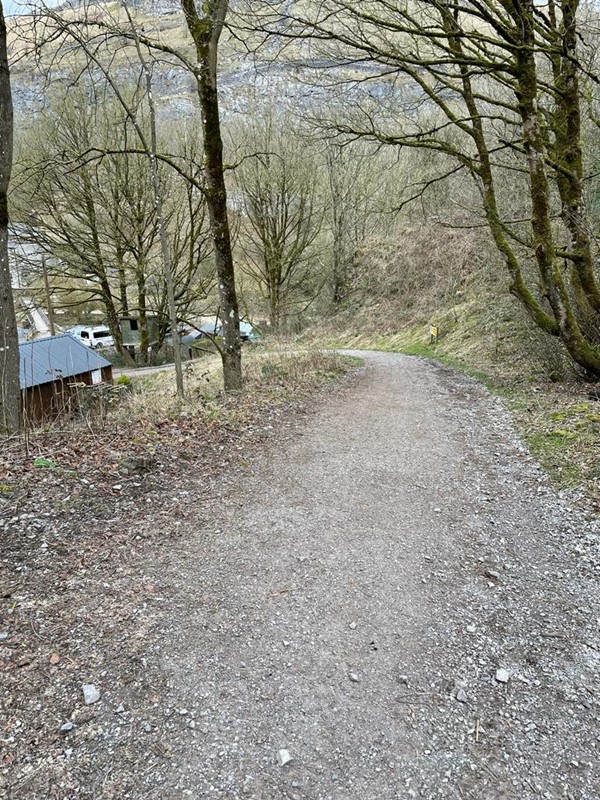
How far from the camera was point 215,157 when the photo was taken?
7262mm

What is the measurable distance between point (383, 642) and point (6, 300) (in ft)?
17.7

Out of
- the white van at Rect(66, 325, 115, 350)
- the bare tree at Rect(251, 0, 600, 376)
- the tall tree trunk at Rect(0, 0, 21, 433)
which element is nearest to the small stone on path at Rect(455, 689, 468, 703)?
the tall tree trunk at Rect(0, 0, 21, 433)

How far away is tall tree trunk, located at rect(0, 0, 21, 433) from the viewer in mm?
5043

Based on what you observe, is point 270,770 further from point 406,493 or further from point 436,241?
point 436,241

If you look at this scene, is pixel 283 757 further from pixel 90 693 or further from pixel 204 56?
pixel 204 56

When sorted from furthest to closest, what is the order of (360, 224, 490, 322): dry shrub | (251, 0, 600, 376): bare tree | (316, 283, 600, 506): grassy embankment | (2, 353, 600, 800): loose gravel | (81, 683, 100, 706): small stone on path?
(360, 224, 490, 322): dry shrub, (251, 0, 600, 376): bare tree, (316, 283, 600, 506): grassy embankment, (81, 683, 100, 706): small stone on path, (2, 353, 600, 800): loose gravel

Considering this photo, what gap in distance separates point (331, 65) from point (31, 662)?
854 centimetres

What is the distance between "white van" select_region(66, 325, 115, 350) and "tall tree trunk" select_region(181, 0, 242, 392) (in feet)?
70.3

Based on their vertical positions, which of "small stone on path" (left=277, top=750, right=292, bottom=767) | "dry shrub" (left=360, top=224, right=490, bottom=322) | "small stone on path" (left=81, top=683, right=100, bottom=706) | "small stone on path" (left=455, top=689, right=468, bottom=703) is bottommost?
"small stone on path" (left=455, top=689, right=468, bottom=703)

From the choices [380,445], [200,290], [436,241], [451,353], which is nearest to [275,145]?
[200,290]

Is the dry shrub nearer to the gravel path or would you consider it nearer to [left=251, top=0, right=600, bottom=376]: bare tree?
[left=251, top=0, right=600, bottom=376]: bare tree

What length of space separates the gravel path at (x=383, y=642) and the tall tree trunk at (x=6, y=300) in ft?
9.43

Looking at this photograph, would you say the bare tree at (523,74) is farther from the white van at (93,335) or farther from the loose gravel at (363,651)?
the white van at (93,335)

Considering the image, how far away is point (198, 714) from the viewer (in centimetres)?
208
